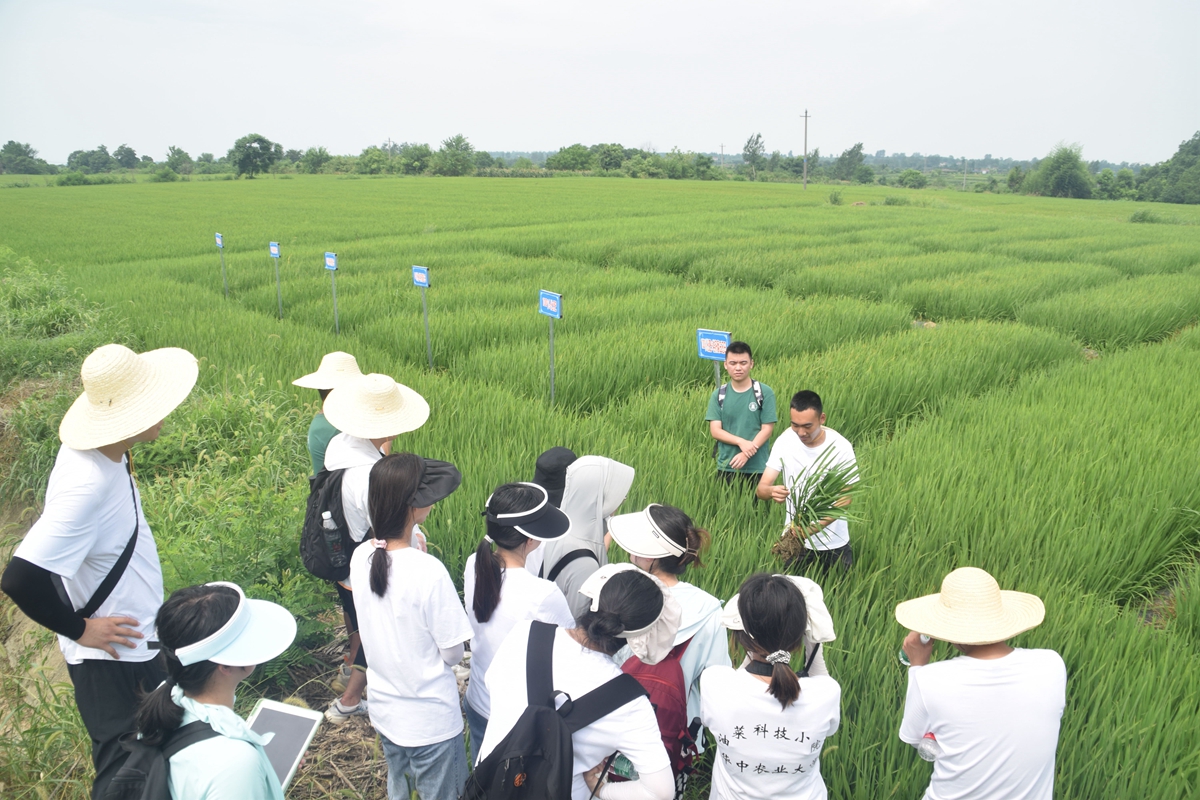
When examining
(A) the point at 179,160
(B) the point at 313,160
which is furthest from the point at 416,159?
(A) the point at 179,160

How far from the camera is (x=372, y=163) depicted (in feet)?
244

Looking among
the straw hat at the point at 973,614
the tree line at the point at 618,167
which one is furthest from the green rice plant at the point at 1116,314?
the tree line at the point at 618,167

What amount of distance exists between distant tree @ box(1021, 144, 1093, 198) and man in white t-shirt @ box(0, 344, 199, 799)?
229 ft

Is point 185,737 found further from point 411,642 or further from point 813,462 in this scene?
point 813,462

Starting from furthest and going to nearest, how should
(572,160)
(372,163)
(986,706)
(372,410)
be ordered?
(572,160), (372,163), (372,410), (986,706)

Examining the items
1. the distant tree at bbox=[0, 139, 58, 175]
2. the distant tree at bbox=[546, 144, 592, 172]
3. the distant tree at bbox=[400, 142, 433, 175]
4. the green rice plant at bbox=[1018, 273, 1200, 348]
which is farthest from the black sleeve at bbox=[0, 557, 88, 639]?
the distant tree at bbox=[0, 139, 58, 175]

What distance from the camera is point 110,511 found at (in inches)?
80.8

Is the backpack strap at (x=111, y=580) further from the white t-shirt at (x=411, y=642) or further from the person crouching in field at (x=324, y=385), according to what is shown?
the person crouching in field at (x=324, y=385)

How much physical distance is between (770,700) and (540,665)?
52 centimetres

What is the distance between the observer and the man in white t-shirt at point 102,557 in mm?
1912

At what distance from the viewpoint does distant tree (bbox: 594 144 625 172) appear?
78.8 metres

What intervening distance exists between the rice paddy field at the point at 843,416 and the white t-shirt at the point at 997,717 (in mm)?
387

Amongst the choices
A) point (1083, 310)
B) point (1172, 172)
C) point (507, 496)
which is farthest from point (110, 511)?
point (1172, 172)

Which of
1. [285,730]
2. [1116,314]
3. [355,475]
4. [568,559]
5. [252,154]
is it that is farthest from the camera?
[252,154]
